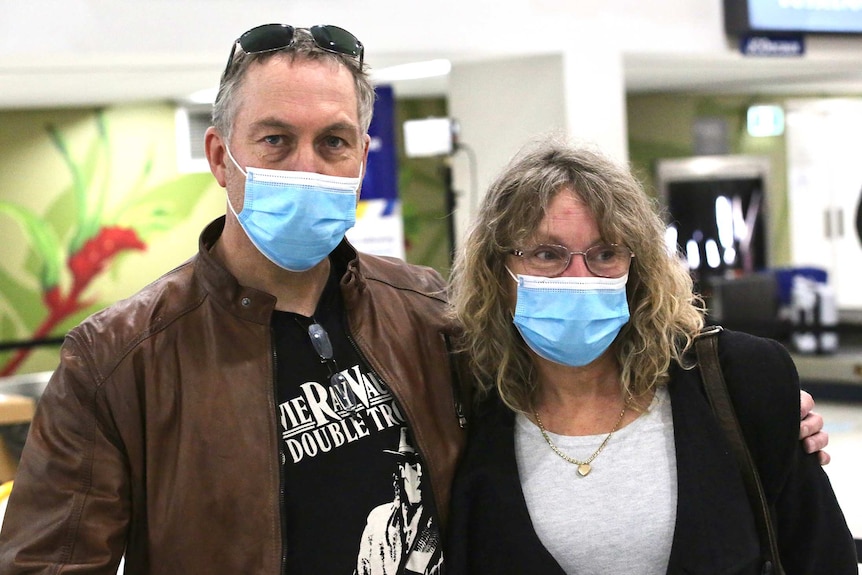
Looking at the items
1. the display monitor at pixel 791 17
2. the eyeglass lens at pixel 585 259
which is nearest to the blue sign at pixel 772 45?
the display monitor at pixel 791 17

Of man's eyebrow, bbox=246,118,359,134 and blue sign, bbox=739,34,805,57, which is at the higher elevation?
blue sign, bbox=739,34,805,57

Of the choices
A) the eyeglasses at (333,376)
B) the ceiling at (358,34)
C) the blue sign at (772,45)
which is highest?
the ceiling at (358,34)

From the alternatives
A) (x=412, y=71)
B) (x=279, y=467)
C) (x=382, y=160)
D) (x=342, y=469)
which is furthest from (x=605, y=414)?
(x=412, y=71)

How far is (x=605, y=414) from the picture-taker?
2.02 metres

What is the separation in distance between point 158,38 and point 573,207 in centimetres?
390

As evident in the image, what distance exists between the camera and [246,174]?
187 centimetres

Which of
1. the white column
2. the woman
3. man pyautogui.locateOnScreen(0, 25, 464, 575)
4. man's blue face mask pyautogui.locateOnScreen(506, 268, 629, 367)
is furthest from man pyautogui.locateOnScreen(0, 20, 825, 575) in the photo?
the white column

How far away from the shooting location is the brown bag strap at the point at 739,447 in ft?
6.23

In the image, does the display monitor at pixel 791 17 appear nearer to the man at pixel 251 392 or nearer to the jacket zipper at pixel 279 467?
the man at pixel 251 392

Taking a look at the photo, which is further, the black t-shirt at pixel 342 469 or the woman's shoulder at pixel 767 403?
the woman's shoulder at pixel 767 403

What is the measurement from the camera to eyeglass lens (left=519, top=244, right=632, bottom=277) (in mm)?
1983

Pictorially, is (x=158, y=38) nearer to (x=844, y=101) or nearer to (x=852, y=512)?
(x=852, y=512)

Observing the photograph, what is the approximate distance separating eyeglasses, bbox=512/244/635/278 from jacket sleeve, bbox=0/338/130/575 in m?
0.82

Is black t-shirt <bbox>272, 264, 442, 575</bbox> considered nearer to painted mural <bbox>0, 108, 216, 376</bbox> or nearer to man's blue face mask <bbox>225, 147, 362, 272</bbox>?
man's blue face mask <bbox>225, 147, 362, 272</bbox>
